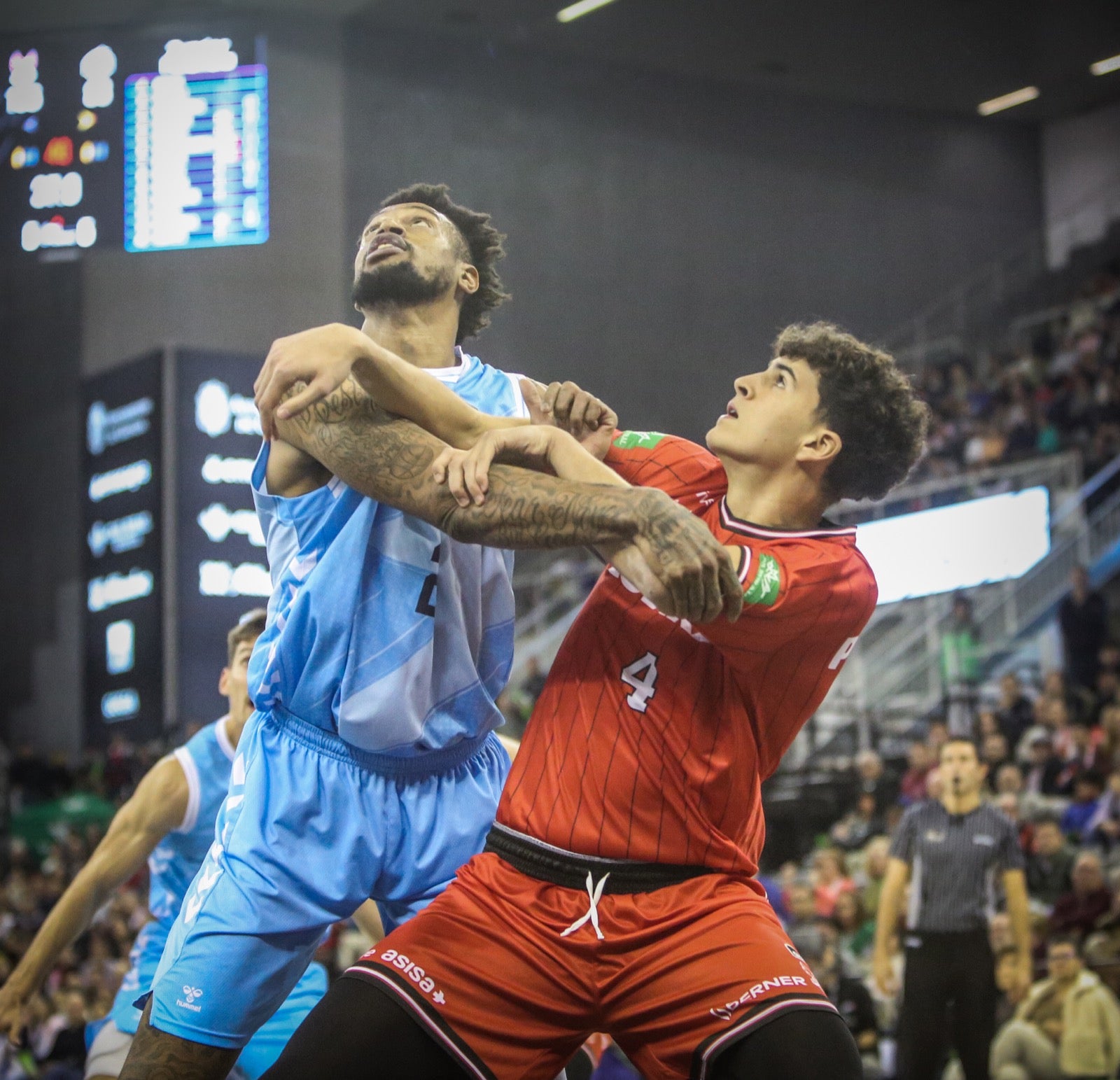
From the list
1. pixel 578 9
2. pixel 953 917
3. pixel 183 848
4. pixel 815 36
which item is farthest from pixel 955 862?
pixel 815 36

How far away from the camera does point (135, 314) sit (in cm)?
1678

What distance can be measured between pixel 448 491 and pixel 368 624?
462mm

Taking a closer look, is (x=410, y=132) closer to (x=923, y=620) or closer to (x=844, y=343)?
(x=923, y=620)

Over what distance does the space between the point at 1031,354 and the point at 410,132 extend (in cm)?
752

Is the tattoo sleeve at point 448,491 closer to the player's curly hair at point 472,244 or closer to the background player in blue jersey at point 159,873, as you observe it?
the player's curly hair at point 472,244

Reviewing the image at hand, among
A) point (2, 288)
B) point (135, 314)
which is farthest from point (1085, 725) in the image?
point (2, 288)

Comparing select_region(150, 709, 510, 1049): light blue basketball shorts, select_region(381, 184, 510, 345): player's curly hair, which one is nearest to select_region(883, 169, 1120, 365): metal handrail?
select_region(381, 184, 510, 345): player's curly hair

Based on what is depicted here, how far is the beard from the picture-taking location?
3.34m

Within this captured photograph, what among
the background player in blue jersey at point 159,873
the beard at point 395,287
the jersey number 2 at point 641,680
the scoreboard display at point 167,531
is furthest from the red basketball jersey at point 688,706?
→ the scoreboard display at point 167,531

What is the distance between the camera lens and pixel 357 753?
313 cm

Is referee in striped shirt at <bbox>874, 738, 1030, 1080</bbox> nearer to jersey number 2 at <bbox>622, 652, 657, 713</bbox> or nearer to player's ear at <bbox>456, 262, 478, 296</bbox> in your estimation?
player's ear at <bbox>456, 262, 478, 296</bbox>

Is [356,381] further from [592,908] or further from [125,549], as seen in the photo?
[125,549]

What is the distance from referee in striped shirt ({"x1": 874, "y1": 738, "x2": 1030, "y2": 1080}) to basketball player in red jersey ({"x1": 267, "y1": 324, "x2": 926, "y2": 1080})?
479 cm

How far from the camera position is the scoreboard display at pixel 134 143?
29.6 ft
